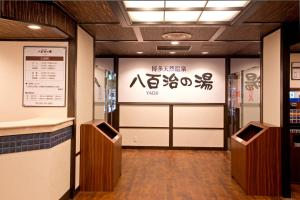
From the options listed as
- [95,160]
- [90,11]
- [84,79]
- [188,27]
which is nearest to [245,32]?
[188,27]

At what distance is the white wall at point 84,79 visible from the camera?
4.21 m

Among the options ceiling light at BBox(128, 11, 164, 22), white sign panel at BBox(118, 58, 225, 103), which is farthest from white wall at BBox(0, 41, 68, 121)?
white sign panel at BBox(118, 58, 225, 103)

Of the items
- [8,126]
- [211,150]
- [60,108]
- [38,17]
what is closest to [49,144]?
[8,126]

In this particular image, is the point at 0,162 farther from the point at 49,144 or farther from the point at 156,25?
the point at 156,25

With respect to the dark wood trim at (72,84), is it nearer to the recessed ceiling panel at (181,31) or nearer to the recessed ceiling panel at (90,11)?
the recessed ceiling panel at (90,11)

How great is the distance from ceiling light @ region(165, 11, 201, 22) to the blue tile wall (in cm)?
206

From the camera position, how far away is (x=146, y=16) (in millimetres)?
3801

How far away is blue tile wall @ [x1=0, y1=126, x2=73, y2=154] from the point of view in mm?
2909

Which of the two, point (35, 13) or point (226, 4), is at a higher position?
point (226, 4)

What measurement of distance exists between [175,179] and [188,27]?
8.51ft

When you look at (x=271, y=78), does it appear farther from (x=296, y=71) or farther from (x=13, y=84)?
(x=13, y=84)

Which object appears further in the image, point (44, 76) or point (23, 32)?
point (44, 76)

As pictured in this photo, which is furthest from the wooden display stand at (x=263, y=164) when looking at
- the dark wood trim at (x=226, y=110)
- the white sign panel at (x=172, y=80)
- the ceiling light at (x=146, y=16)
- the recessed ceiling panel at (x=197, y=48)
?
the white sign panel at (x=172, y=80)

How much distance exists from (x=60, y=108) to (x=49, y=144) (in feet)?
2.84
